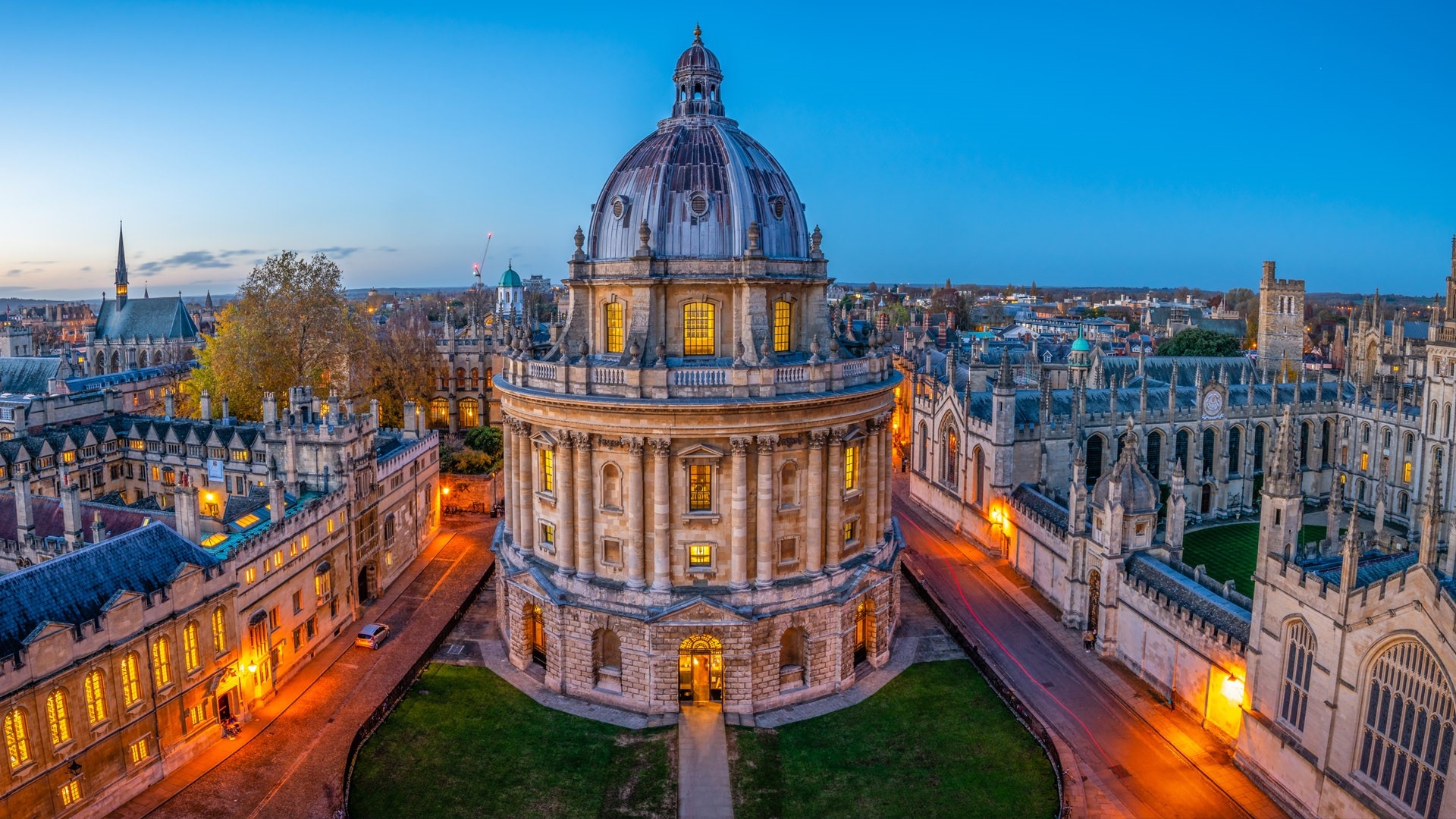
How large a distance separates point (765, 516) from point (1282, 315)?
102 meters

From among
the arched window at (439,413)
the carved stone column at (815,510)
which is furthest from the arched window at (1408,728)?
the arched window at (439,413)

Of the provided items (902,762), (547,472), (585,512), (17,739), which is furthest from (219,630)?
(902,762)

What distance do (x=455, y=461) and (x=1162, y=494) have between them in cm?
5530

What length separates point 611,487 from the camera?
39844 mm

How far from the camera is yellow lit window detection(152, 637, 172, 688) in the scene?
33.9 meters

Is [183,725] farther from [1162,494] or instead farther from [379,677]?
[1162,494]

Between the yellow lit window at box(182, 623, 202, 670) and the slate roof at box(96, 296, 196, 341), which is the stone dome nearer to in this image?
the yellow lit window at box(182, 623, 202, 670)

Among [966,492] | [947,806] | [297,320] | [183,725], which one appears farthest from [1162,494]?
[297,320]

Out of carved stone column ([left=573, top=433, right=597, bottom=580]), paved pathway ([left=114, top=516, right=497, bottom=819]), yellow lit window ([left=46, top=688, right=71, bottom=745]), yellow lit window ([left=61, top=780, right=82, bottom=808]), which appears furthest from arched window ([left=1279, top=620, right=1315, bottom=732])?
yellow lit window ([left=61, top=780, right=82, bottom=808])

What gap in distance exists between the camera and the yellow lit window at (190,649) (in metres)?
35.3

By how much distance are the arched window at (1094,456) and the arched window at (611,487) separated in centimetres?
4064

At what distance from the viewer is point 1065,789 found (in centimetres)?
3250

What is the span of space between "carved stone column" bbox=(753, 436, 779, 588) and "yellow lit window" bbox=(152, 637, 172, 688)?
23.4m

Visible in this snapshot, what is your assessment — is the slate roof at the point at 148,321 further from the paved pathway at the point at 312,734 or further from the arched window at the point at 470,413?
the paved pathway at the point at 312,734
